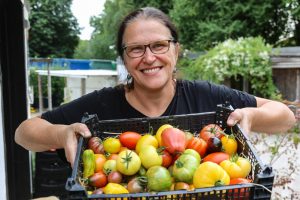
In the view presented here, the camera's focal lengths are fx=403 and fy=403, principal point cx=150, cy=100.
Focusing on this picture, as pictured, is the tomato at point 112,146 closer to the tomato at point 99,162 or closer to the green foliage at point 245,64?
the tomato at point 99,162

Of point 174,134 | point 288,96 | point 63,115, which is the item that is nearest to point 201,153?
point 174,134

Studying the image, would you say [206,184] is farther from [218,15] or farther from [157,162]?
[218,15]

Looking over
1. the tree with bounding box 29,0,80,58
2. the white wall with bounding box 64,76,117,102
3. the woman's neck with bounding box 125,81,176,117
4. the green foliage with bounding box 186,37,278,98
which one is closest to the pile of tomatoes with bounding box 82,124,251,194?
the woman's neck with bounding box 125,81,176,117

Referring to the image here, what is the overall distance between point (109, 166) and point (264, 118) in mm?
882

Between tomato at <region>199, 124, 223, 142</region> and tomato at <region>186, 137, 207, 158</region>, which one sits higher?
tomato at <region>199, 124, 223, 142</region>

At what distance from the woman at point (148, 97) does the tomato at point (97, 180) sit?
451 mm

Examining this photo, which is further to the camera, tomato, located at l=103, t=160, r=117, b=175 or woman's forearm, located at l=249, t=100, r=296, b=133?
woman's forearm, located at l=249, t=100, r=296, b=133

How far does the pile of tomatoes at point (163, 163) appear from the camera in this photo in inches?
50.9

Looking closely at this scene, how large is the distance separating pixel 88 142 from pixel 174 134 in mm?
371

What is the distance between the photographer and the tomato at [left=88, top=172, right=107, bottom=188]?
138 centimetres

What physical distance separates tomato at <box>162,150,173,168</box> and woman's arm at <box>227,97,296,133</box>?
0.32 m

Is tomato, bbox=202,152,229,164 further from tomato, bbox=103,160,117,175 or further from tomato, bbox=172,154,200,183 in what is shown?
tomato, bbox=103,160,117,175

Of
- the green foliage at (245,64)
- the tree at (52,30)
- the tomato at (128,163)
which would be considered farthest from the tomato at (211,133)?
the tree at (52,30)

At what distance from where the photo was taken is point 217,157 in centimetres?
145
